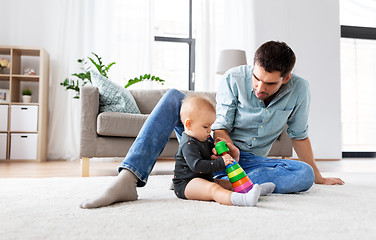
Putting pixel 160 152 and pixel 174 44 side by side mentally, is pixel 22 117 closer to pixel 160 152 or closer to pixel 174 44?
pixel 174 44

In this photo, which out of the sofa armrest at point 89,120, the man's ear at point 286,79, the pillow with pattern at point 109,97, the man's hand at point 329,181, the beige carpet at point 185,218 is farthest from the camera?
the pillow with pattern at point 109,97

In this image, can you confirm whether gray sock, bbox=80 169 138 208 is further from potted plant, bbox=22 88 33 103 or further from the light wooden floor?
potted plant, bbox=22 88 33 103

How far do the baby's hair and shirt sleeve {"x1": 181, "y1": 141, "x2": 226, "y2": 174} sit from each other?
0.13 metres

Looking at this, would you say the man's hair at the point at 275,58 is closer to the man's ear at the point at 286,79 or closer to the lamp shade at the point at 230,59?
the man's ear at the point at 286,79

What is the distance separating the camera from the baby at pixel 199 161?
1.09 meters

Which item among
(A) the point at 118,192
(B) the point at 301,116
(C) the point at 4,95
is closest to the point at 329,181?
(B) the point at 301,116

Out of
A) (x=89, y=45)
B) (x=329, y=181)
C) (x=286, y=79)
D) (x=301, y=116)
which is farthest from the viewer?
(x=89, y=45)

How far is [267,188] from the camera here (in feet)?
4.13

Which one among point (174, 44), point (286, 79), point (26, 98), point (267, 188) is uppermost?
point (174, 44)

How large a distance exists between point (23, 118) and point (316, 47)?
4073 mm

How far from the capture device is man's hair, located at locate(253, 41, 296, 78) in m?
1.21

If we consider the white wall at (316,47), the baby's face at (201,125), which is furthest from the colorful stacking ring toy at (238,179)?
the white wall at (316,47)

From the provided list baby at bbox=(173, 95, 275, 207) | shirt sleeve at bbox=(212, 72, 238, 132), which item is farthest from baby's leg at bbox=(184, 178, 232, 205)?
shirt sleeve at bbox=(212, 72, 238, 132)

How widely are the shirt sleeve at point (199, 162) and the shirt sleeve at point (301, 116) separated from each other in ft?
1.76
